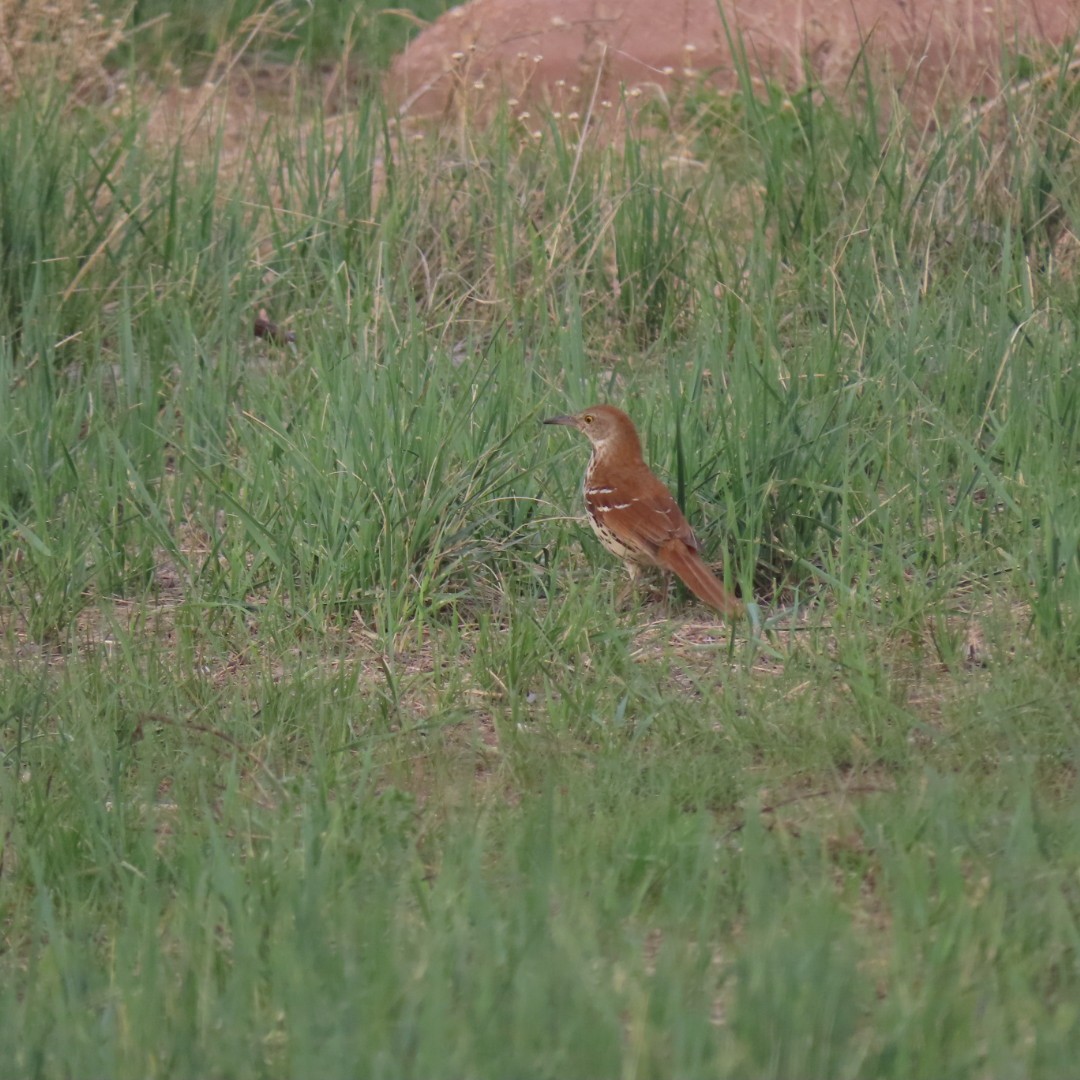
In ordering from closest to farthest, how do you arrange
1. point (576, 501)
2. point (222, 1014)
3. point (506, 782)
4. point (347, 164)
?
point (222, 1014) < point (506, 782) < point (576, 501) < point (347, 164)

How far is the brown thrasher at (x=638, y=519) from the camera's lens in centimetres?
457

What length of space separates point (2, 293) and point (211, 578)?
211cm

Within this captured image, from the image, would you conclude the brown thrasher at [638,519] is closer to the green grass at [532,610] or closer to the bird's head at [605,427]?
the bird's head at [605,427]

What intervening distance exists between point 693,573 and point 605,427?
698mm

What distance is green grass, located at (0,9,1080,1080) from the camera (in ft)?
8.76

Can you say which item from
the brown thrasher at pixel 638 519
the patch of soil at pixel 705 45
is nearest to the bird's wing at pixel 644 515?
the brown thrasher at pixel 638 519

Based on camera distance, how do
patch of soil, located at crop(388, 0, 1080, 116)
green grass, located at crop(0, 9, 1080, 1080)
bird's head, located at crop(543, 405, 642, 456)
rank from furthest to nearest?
1. patch of soil, located at crop(388, 0, 1080, 116)
2. bird's head, located at crop(543, 405, 642, 456)
3. green grass, located at crop(0, 9, 1080, 1080)

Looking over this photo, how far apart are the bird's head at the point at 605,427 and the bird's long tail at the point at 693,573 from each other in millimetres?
467

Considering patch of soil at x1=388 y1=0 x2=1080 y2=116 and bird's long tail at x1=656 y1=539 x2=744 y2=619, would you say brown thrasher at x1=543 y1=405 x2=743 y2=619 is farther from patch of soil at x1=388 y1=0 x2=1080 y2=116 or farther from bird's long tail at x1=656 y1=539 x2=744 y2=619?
patch of soil at x1=388 y1=0 x2=1080 y2=116

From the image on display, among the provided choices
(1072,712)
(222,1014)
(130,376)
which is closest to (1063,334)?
(1072,712)

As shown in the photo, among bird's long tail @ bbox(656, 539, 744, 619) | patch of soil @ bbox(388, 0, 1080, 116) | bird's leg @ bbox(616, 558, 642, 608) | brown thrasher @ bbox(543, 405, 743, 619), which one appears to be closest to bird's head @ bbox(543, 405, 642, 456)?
brown thrasher @ bbox(543, 405, 743, 619)

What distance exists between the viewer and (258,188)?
7.00 m

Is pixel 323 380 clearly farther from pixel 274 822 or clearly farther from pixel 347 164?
pixel 274 822

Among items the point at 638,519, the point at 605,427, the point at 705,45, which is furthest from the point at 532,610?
the point at 705,45
